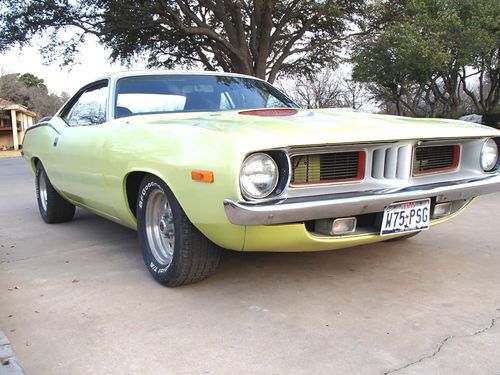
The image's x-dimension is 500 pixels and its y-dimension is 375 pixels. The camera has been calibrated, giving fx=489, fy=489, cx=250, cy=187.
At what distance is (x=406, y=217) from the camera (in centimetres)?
288

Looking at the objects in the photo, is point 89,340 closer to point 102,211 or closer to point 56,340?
point 56,340

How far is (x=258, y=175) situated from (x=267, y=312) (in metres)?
0.81

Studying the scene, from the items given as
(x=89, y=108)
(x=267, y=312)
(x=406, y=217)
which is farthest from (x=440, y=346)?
(x=89, y=108)

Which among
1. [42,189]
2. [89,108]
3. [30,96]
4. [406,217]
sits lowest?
[42,189]

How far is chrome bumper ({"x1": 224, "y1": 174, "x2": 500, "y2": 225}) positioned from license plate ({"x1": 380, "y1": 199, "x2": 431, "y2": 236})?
0.27 feet

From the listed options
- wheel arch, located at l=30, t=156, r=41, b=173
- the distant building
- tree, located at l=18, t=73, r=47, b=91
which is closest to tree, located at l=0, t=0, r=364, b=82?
wheel arch, located at l=30, t=156, r=41, b=173

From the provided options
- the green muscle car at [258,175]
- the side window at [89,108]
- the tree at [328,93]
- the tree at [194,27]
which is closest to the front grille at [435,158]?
the green muscle car at [258,175]

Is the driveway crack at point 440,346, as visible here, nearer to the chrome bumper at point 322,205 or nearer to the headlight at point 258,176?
the chrome bumper at point 322,205

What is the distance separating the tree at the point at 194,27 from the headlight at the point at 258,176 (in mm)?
11154

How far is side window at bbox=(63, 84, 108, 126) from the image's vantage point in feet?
13.0

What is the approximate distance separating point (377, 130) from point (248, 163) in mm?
793

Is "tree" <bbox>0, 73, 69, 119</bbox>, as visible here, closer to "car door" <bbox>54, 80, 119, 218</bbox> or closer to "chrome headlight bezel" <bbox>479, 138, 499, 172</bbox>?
"car door" <bbox>54, 80, 119, 218</bbox>

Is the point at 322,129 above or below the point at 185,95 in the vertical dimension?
below

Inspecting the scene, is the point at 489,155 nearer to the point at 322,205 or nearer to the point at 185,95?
the point at 322,205
